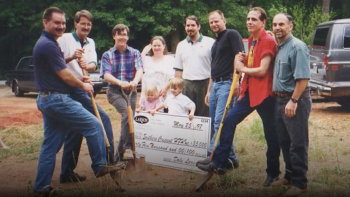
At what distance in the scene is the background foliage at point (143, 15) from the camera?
80.2ft

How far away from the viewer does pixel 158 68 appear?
7133 mm

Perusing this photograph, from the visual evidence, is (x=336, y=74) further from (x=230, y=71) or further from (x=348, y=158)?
(x=230, y=71)

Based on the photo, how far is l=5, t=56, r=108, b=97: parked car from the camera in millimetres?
18094

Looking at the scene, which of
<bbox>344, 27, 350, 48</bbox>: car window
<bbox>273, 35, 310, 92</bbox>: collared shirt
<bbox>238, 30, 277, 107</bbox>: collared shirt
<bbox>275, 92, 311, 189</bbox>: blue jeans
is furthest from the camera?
<bbox>344, 27, 350, 48</bbox>: car window

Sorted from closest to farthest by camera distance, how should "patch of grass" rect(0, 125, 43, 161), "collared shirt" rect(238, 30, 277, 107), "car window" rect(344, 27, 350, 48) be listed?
"collared shirt" rect(238, 30, 277, 107) → "patch of grass" rect(0, 125, 43, 161) → "car window" rect(344, 27, 350, 48)

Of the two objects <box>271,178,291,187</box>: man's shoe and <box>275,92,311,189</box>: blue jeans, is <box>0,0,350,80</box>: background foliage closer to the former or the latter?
<box>271,178,291,187</box>: man's shoe

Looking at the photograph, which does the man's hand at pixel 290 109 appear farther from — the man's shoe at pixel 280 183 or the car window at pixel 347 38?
the car window at pixel 347 38

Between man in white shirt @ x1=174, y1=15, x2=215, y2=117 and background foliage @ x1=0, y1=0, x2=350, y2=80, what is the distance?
54.3 feet

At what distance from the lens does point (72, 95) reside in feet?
18.5

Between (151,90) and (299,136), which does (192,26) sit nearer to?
(151,90)

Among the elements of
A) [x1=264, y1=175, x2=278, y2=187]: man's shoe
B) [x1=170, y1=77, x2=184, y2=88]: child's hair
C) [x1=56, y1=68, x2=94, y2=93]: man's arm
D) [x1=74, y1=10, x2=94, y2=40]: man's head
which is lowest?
Result: [x1=264, y1=175, x2=278, y2=187]: man's shoe

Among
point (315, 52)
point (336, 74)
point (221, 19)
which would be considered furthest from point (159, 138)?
point (315, 52)

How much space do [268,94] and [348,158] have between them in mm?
2595

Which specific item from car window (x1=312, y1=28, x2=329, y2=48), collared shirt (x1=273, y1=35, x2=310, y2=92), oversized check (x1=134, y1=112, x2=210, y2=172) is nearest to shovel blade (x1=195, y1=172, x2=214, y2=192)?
oversized check (x1=134, y1=112, x2=210, y2=172)
